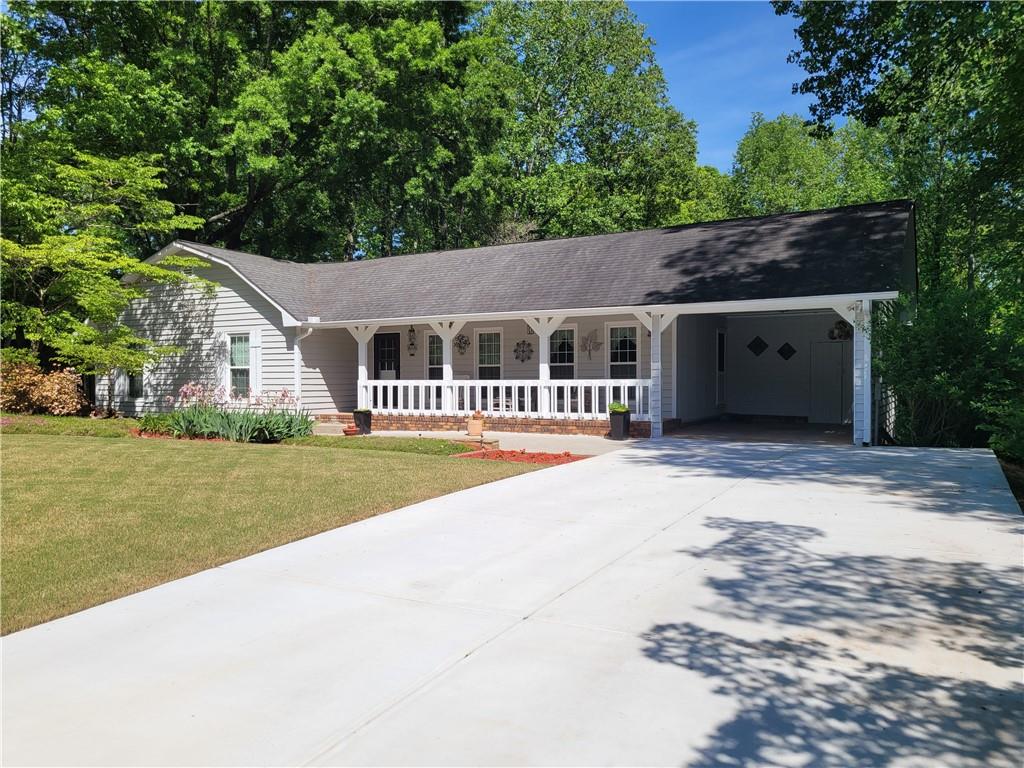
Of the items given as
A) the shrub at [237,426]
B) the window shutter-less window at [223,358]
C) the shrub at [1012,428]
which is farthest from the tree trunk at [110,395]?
the shrub at [1012,428]

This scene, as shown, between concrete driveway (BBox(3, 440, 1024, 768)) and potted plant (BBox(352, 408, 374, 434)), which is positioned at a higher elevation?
potted plant (BBox(352, 408, 374, 434))

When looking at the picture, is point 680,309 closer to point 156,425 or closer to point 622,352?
point 622,352

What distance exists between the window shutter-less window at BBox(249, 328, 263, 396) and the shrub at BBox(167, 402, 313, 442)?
305 cm

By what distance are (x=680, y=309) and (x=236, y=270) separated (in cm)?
1198

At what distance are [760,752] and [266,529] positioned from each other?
16.6 feet

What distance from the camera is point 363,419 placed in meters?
17.0

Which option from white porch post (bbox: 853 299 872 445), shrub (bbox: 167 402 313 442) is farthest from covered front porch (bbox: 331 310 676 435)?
white porch post (bbox: 853 299 872 445)

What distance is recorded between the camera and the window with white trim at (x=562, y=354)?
17.4 meters

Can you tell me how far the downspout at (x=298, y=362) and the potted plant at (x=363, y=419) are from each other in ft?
6.67

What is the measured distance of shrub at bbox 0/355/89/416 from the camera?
18312 millimetres

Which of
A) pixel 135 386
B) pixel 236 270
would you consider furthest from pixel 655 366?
pixel 135 386

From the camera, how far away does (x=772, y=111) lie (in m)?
45.2

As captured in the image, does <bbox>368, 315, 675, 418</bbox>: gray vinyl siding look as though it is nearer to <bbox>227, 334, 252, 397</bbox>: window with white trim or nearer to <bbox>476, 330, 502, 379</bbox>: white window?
<bbox>476, 330, 502, 379</bbox>: white window

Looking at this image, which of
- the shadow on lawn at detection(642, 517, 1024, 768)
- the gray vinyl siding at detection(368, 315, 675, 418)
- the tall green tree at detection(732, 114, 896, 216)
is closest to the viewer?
the shadow on lawn at detection(642, 517, 1024, 768)
